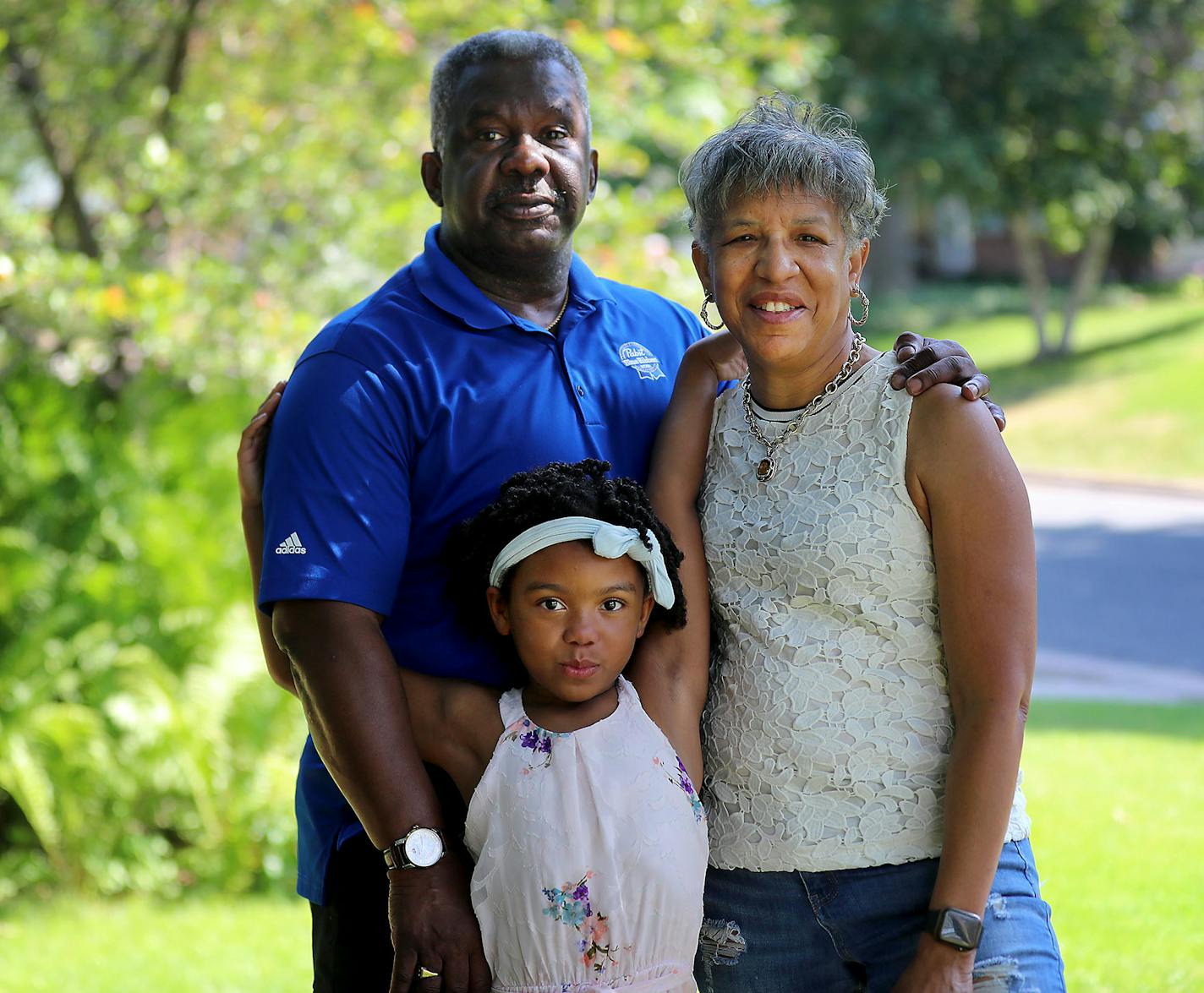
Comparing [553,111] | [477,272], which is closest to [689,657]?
[477,272]

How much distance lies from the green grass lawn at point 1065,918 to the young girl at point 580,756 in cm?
246

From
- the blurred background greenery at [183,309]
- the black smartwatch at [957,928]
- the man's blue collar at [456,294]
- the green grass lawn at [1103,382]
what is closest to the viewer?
the black smartwatch at [957,928]

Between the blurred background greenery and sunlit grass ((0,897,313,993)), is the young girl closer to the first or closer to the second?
sunlit grass ((0,897,313,993))

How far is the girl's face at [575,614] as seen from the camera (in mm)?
2490

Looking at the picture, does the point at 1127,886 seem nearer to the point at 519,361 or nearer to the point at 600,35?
the point at 519,361

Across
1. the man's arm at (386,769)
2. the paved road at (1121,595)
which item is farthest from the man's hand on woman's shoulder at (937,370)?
the paved road at (1121,595)

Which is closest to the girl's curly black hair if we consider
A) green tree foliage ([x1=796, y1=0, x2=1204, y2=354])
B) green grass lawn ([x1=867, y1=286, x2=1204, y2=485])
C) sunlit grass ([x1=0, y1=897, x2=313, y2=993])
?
sunlit grass ([x1=0, y1=897, x2=313, y2=993])

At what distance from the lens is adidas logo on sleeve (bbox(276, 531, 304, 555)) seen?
263 cm

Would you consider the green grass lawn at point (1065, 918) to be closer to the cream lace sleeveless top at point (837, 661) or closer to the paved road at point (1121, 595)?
the cream lace sleeveless top at point (837, 661)

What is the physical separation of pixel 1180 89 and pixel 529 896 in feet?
84.9

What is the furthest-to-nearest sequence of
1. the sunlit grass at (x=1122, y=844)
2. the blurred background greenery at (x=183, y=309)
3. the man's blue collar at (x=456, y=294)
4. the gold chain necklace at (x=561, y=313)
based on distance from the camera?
the blurred background greenery at (x=183, y=309), the sunlit grass at (x=1122, y=844), the gold chain necklace at (x=561, y=313), the man's blue collar at (x=456, y=294)

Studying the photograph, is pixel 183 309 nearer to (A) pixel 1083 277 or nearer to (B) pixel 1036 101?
(A) pixel 1083 277

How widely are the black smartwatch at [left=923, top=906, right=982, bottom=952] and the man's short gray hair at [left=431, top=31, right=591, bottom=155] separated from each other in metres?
1.75

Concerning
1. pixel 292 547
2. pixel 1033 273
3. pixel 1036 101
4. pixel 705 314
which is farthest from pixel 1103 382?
pixel 292 547
